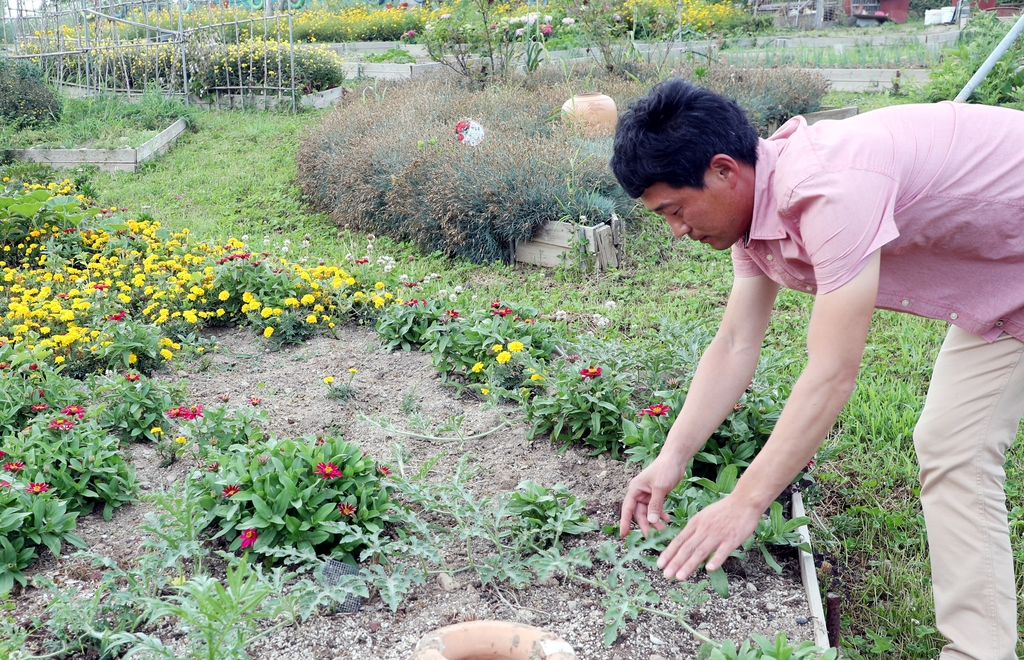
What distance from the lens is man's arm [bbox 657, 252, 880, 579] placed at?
1723mm

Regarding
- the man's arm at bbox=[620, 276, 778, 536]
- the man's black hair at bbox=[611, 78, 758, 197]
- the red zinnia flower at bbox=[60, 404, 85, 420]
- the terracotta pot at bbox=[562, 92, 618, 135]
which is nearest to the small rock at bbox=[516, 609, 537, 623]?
the man's arm at bbox=[620, 276, 778, 536]

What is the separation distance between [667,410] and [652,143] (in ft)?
4.05

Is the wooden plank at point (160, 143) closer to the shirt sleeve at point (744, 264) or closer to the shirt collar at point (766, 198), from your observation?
the shirt sleeve at point (744, 264)

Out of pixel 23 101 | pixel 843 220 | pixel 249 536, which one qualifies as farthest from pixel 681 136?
pixel 23 101

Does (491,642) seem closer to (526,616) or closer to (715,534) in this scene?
(526,616)

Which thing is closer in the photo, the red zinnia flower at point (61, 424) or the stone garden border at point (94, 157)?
the red zinnia flower at point (61, 424)

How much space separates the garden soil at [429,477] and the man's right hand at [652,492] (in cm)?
22

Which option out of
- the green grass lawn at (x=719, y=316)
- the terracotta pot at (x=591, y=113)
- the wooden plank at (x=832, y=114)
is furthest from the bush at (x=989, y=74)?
the green grass lawn at (x=719, y=316)

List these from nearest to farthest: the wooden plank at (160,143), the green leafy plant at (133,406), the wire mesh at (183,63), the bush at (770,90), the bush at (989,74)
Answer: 1. the green leafy plant at (133,406)
2. the bush at (770,90)
3. the bush at (989,74)
4. the wooden plank at (160,143)
5. the wire mesh at (183,63)

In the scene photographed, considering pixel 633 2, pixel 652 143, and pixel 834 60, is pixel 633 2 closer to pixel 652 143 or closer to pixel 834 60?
pixel 834 60

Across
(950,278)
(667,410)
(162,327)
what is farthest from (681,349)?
(162,327)

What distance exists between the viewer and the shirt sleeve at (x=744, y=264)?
220 cm

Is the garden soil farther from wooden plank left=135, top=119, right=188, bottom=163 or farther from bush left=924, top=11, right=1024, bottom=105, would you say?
bush left=924, top=11, right=1024, bottom=105

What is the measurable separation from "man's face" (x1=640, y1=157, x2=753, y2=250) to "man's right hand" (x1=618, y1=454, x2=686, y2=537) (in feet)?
1.96
